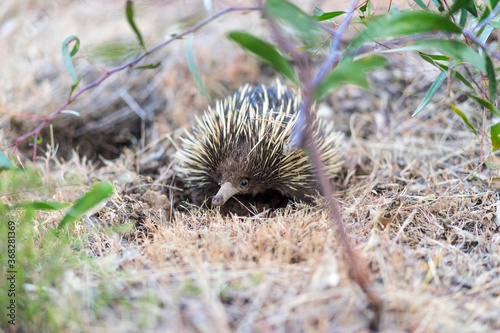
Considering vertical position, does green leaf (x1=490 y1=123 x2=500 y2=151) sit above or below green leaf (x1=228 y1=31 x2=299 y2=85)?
below

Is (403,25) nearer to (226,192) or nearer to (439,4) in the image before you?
(439,4)

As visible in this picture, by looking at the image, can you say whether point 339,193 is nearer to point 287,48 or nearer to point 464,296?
point 464,296

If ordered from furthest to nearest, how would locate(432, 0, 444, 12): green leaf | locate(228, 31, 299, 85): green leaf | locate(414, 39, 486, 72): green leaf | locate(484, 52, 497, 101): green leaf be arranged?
locate(432, 0, 444, 12): green leaf, locate(484, 52, 497, 101): green leaf, locate(414, 39, 486, 72): green leaf, locate(228, 31, 299, 85): green leaf

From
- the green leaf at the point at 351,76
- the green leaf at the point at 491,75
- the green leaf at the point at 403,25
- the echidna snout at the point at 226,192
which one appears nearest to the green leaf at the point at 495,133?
the green leaf at the point at 491,75

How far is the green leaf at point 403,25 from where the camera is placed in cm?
125

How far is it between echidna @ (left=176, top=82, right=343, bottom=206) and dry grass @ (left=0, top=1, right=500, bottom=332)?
199mm

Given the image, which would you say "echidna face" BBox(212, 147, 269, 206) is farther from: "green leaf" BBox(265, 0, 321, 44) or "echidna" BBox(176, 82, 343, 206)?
"green leaf" BBox(265, 0, 321, 44)

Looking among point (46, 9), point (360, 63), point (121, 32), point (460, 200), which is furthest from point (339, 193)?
point (46, 9)

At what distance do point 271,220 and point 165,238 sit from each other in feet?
1.54

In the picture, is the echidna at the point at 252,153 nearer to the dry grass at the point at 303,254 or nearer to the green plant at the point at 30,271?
the dry grass at the point at 303,254

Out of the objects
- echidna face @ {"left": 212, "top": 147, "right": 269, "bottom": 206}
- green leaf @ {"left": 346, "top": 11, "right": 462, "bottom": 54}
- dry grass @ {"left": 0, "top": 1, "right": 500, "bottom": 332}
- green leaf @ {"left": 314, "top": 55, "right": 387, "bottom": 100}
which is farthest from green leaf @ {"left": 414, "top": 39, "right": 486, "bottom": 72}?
echidna face @ {"left": 212, "top": 147, "right": 269, "bottom": 206}

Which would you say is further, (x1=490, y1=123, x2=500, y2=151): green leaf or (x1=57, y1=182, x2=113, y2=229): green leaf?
(x1=490, y1=123, x2=500, y2=151): green leaf

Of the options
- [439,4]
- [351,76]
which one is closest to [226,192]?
[351,76]

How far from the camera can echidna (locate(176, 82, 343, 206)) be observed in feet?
7.34
